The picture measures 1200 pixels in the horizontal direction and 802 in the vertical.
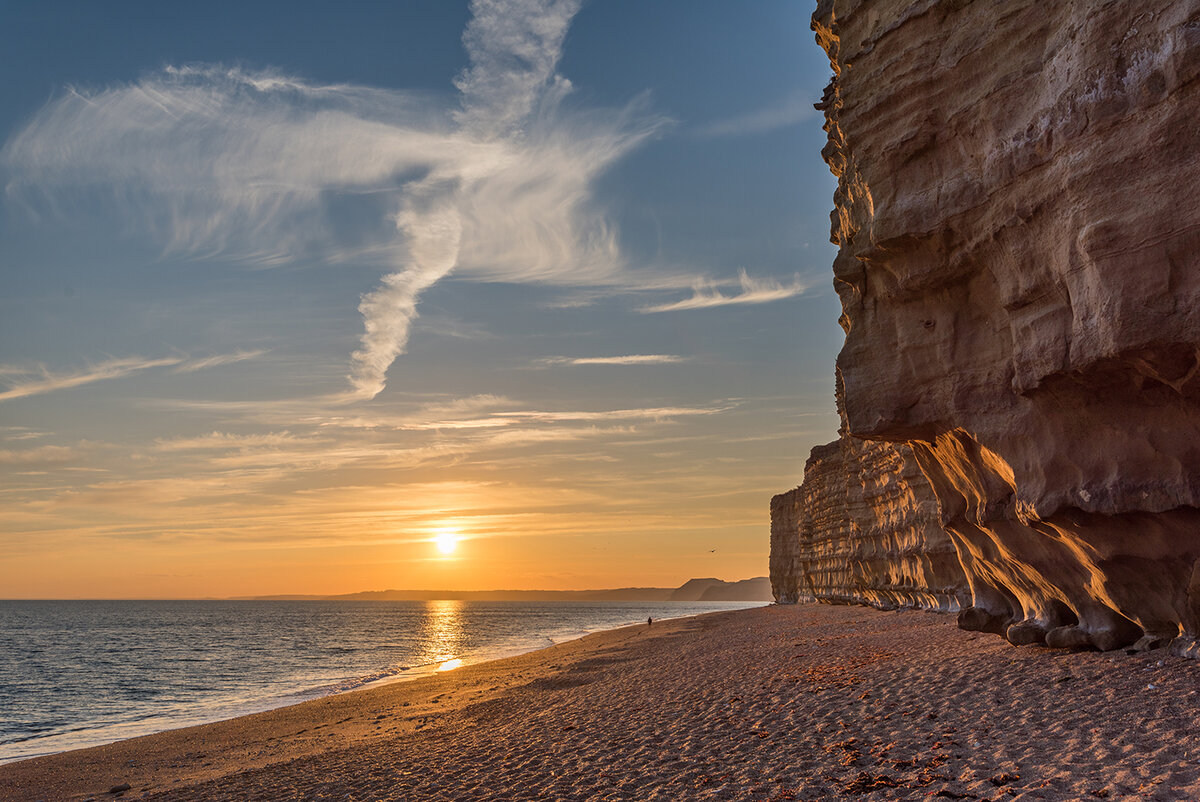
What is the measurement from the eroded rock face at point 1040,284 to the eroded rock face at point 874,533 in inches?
321

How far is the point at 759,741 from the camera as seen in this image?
10.9 meters

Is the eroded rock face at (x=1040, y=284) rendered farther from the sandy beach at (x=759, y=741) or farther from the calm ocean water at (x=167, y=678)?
the calm ocean water at (x=167, y=678)

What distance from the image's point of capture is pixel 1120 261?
32.5 feet

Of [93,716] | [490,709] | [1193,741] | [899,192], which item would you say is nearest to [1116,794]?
[1193,741]

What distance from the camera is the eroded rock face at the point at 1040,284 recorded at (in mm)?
9789

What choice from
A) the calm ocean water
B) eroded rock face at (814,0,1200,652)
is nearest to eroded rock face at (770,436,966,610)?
eroded rock face at (814,0,1200,652)

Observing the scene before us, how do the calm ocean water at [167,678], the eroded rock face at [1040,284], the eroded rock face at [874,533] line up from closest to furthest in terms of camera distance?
the eroded rock face at [1040,284] < the calm ocean water at [167,678] < the eroded rock face at [874,533]

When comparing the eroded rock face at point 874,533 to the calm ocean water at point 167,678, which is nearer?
the calm ocean water at point 167,678

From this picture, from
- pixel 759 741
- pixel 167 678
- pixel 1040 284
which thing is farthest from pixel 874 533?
pixel 167 678

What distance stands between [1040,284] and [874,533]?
3232 cm

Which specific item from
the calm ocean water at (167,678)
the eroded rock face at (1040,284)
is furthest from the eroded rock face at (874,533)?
the calm ocean water at (167,678)

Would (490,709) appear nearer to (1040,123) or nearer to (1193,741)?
(1193,741)

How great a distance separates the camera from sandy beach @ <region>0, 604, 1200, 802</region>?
27.3 feet

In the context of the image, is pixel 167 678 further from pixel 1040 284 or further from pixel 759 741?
pixel 1040 284
